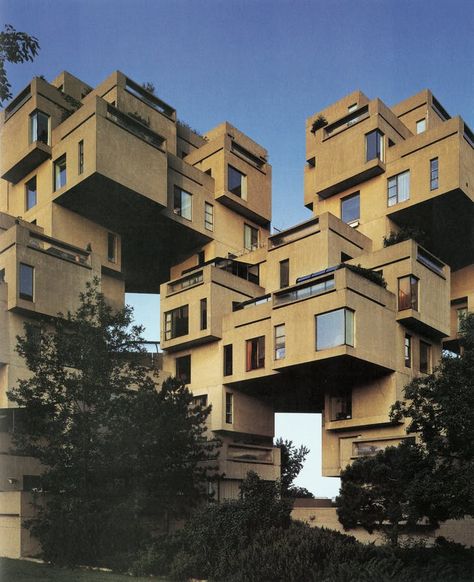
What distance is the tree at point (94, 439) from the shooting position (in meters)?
25.7

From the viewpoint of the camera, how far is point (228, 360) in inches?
1708

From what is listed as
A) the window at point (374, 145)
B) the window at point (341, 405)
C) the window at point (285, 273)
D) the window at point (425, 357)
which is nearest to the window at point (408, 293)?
the window at point (425, 357)

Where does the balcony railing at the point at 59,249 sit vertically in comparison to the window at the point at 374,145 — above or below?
below

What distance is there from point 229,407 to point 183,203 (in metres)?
14.6

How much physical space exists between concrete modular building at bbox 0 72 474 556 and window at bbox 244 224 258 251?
0.22 meters

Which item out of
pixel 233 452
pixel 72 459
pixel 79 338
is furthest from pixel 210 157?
pixel 72 459

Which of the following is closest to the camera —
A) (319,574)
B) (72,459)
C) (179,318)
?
(319,574)

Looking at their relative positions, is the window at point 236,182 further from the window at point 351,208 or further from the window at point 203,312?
the window at point 203,312

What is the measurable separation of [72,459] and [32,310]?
1384 centimetres

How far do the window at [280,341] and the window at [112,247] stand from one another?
1301cm

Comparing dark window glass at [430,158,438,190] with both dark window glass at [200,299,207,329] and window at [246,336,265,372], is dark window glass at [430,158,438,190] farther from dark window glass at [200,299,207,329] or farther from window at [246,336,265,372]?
dark window glass at [200,299,207,329]

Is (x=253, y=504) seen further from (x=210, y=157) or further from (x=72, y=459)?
(x=210, y=157)

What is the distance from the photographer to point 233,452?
41.1 m

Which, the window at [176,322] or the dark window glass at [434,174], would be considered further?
the window at [176,322]
